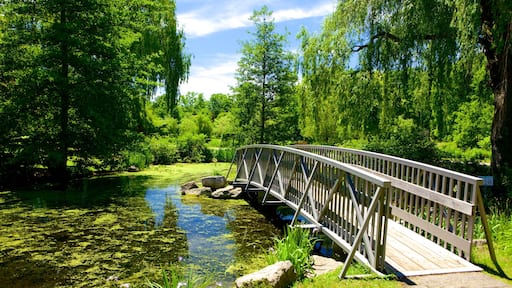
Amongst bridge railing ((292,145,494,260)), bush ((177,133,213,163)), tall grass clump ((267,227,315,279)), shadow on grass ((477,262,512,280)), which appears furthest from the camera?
bush ((177,133,213,163))

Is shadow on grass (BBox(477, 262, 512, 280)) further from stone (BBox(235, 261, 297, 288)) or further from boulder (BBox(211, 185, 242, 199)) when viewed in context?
boulder (BBox(211, 185, 242, 199))

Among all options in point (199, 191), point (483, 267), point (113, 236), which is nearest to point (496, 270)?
point (483, 267)

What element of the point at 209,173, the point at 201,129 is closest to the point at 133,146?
the point at 209,173

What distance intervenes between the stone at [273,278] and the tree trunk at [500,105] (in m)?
5.24

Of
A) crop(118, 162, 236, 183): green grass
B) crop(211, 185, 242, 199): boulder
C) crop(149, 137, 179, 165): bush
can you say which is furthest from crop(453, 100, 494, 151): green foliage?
crop(149, 137, 179, 165): bush

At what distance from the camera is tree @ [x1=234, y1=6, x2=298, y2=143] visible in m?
18.0

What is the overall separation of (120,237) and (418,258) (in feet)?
16.3

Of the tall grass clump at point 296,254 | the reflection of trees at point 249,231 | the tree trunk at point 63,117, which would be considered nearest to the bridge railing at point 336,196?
the tall grass clump at point 296,254

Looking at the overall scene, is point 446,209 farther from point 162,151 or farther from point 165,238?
point 162,151

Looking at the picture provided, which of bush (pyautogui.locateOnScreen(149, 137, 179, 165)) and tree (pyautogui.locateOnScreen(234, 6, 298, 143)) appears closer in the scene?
tree (pyautogui.locateOnScreen(234, 6, 298, 143))

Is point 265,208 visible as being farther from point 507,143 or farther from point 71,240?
point 507,143

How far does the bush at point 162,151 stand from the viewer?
A: 19500mm

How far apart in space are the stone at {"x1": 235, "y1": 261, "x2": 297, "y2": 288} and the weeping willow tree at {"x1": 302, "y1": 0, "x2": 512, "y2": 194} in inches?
210

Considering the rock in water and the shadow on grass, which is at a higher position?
the shadow on grass
